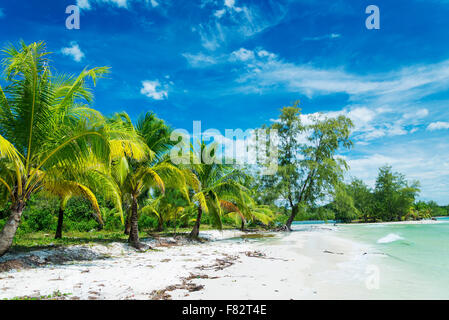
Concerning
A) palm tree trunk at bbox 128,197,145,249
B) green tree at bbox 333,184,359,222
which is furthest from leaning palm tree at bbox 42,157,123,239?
green tree at bbox 333,184,359,222

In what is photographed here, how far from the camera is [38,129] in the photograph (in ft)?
20.9

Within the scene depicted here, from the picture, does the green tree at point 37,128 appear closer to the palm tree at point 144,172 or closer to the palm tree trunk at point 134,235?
the palm tree at point 144,172

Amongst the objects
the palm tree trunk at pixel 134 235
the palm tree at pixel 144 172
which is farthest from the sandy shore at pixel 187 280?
the palm tree at pixel 144 172

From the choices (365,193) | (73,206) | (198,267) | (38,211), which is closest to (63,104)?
(198,267)

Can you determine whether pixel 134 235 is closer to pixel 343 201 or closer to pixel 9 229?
pixel 9 229

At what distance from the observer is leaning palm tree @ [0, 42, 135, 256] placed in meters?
6.02

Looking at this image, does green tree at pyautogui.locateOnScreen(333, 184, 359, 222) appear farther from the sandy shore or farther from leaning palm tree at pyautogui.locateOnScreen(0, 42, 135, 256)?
leaning palm tree at pyautogui.locateOnScreen(0, 42, 135, 256)

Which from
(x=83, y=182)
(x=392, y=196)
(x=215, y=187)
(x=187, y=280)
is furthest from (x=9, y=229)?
(x=392, y=196)

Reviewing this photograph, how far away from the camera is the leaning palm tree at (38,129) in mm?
6023

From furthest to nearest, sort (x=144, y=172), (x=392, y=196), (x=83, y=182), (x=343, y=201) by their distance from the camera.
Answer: (x=392, y=196), (x=343, y=201), (x=144, y=172), (x=83, y=182)

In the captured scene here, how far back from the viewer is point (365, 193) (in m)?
54.9

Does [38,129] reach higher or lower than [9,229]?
higher

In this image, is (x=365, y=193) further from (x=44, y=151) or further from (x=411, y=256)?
(x=44, y=151)

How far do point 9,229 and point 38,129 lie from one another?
100 inches
